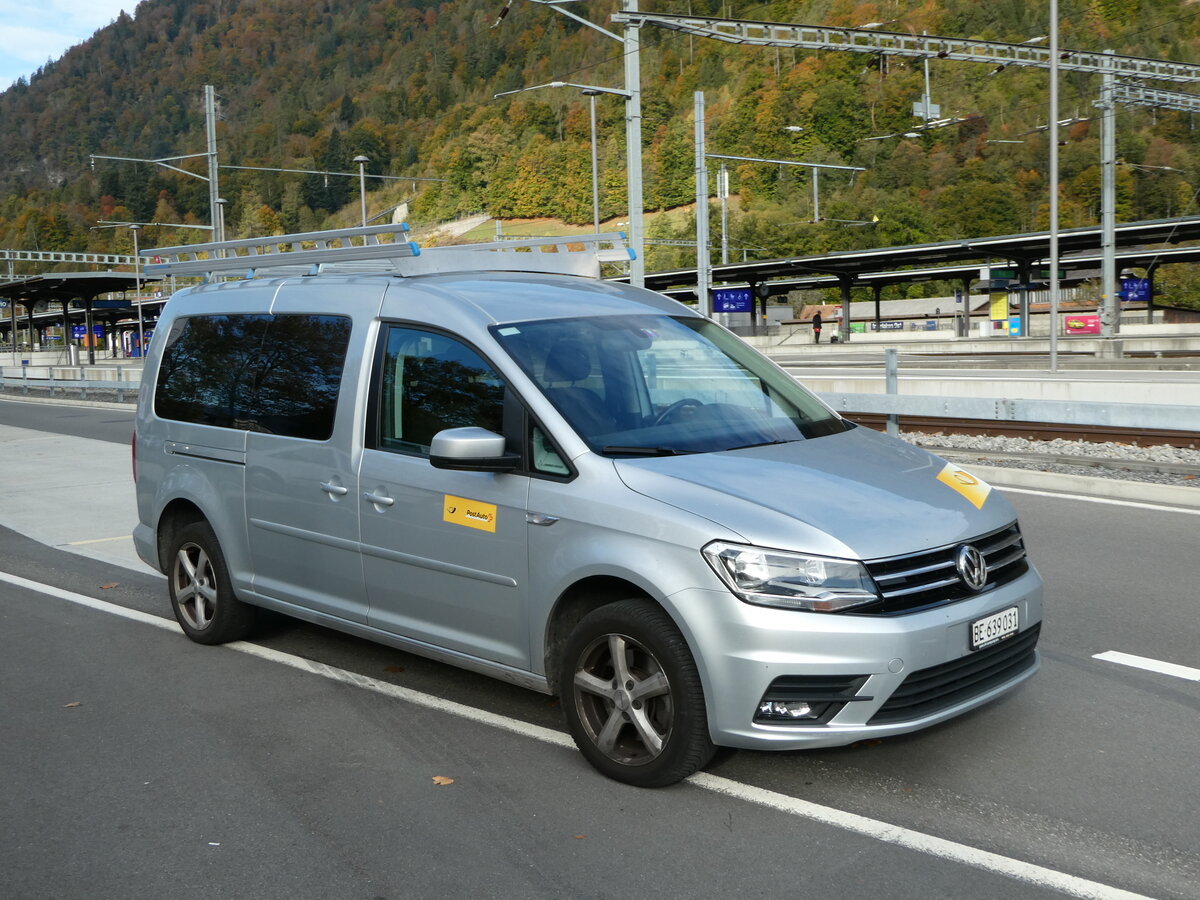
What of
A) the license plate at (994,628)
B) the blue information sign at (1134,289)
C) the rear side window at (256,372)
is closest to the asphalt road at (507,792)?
the license plate at (994,628)

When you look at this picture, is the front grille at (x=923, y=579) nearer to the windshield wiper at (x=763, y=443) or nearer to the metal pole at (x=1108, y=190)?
the windshield wiper at (x=763, y=443)

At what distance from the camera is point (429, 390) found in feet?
17.4

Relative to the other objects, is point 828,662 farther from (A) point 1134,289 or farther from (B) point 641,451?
(A) point 1134,289

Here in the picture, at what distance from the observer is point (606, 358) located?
205 inches

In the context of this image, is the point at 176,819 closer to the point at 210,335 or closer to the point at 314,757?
the point at 314,757

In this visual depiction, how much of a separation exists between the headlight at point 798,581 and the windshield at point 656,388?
2.38ft

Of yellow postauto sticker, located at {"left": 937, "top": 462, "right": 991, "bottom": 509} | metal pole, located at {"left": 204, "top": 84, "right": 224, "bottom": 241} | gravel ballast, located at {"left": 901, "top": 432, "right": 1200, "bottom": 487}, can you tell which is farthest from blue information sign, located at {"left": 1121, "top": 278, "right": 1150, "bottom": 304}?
yellow postauto sticker, located at {"left": 937, "top": 462, "right": 991, "bottom": 509}

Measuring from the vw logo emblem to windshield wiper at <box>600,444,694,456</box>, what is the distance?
3.43ft

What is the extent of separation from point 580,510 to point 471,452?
457 millimetres

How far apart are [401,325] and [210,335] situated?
1.65 meters

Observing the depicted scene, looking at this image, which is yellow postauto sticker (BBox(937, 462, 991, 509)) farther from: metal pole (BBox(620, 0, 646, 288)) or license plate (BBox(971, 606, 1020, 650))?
metal pole (BBox(620, 0, 646, 288))

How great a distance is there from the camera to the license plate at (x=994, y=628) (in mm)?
4344

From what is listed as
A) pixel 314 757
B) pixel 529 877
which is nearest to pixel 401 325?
pixel 314 757

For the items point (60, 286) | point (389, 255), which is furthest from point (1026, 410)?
point (60, 286)
